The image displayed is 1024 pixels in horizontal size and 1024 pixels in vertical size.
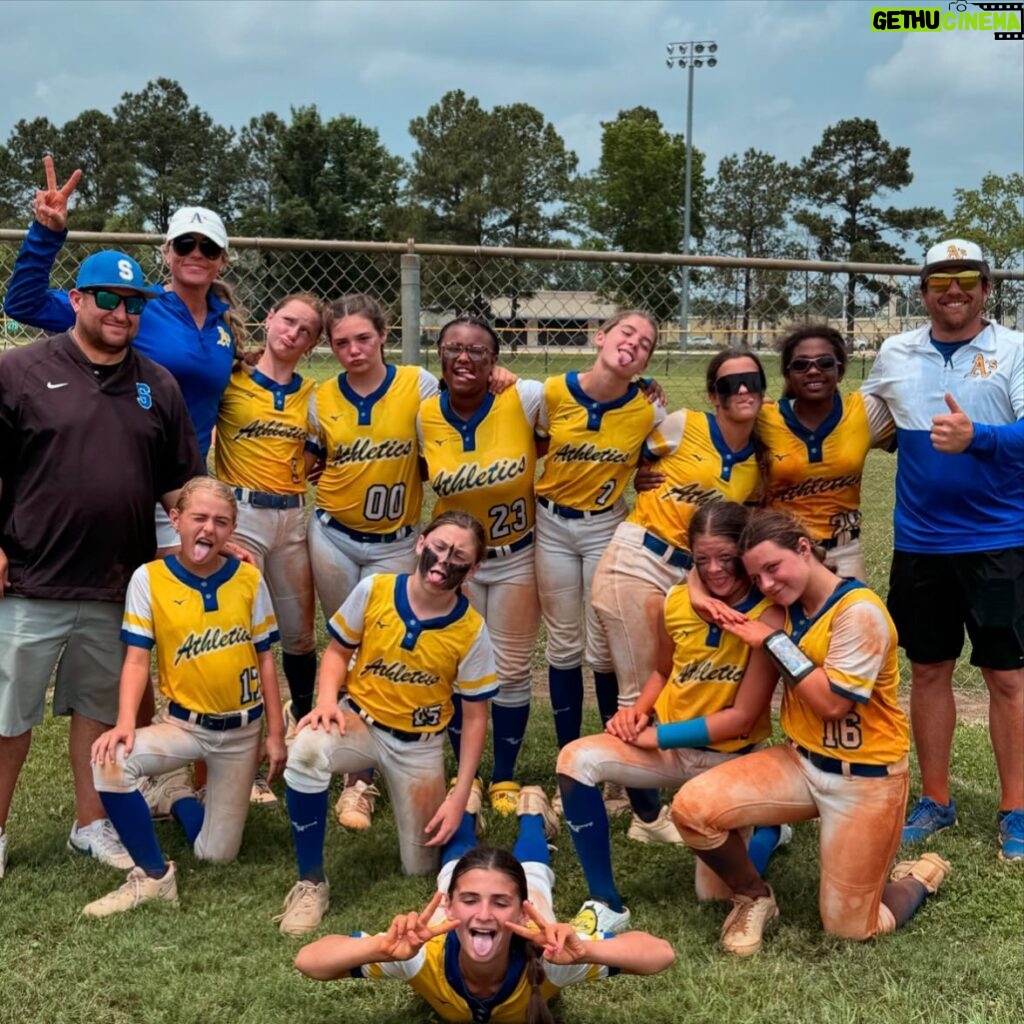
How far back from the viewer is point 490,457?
4.15m

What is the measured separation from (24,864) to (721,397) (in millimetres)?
3023

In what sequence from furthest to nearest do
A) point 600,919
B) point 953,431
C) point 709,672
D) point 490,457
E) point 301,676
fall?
1. point 301,676
2. point 490,457
3. point 953,431
4. point 709,672
5. point 600,919

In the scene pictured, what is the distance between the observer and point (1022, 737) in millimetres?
4078

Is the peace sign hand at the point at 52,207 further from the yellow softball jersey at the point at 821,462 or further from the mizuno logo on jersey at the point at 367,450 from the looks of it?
→ the yellow softball jersey at the point at 821,462

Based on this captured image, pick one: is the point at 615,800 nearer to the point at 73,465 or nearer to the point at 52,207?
the point at 73,465

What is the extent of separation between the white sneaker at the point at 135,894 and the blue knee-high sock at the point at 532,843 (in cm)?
116

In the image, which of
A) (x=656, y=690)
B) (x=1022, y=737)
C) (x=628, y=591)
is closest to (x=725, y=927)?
(x=656, y=690)

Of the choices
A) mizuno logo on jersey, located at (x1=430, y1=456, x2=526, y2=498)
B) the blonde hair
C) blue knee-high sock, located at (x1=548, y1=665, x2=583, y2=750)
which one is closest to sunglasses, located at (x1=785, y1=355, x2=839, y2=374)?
mizuno logo on jersey, located at (x1=430, y1=456, x2=526, y2=498)

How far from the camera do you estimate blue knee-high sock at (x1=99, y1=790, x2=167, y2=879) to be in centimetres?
356

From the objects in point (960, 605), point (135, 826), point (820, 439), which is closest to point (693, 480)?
point (820, 439)

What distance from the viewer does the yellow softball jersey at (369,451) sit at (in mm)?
4270

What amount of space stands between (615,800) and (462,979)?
1.80m

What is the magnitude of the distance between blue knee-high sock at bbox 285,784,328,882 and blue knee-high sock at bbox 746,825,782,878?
1.47m

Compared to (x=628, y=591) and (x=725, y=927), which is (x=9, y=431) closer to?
(x=628, y=591)
